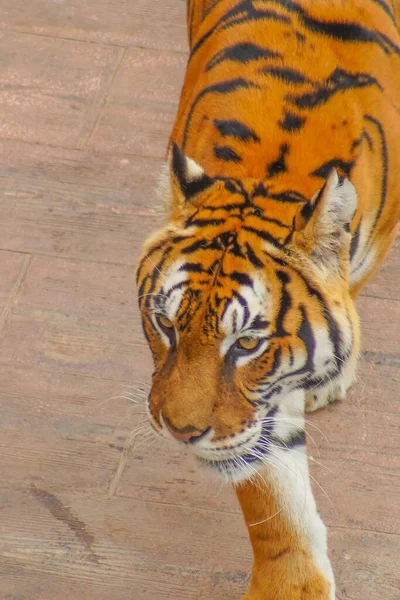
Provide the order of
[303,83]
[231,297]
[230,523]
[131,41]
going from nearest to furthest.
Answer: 1. [231,297]
2. [303,83]
3. [230,523]
4. [131,41]

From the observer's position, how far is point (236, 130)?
1.82m

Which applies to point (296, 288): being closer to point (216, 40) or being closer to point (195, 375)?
point (195, 375)

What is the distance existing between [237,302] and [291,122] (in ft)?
1.37

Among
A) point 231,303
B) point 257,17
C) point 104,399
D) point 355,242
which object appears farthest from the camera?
point 104,399

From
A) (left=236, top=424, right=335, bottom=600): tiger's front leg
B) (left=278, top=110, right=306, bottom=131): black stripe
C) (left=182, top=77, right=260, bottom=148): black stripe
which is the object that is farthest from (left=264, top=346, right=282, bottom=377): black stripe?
(left=182, top=77, right=260, bottom=148): black stripe

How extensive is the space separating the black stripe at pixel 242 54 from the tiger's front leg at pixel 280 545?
803 millimetres

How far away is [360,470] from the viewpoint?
7.43 feet

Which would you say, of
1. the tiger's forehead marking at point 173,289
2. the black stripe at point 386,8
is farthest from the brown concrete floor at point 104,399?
the black stripe at point 386,8

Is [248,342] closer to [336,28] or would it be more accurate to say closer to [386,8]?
[336,28]

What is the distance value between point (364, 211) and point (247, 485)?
603 mm

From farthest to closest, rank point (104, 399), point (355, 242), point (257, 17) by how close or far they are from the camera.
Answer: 1. point (104, 399)
2. point (257, 17)
3. point (355, 242)

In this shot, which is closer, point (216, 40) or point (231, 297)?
point (231, 297)

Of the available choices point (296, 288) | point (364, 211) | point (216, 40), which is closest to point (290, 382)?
point (296, 288)

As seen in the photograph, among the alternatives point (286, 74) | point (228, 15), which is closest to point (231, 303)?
point (286, 74)
